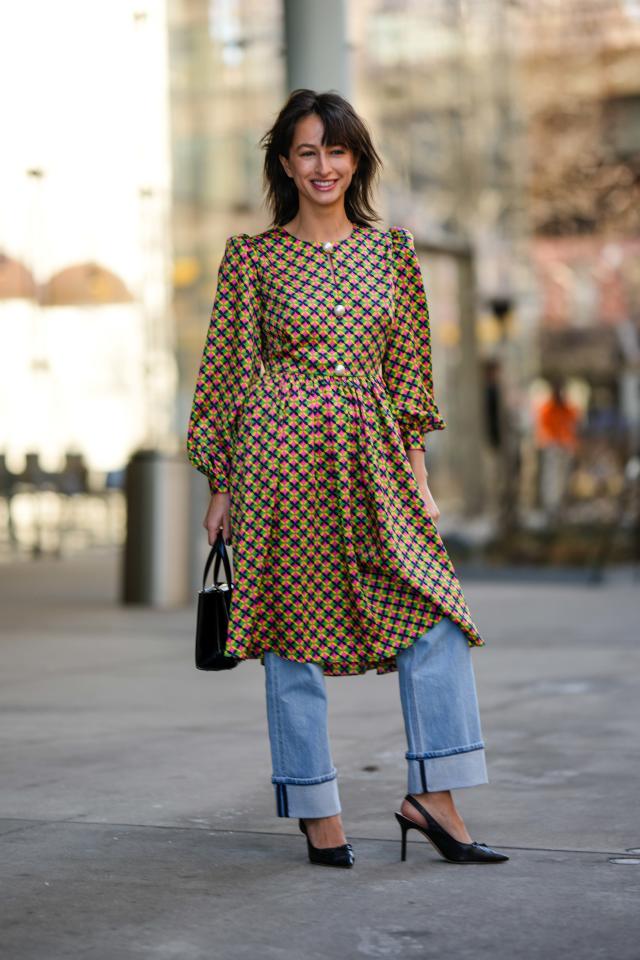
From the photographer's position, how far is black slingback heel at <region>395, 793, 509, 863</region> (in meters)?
4.14

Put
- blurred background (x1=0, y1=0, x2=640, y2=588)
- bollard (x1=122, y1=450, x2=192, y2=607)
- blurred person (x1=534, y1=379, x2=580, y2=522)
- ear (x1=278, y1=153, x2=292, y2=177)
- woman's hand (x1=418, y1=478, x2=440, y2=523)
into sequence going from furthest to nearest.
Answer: blurred person (x1=534, y1=379, x2=580, y2=522) < blurred background (x1=0, y1=0, x2=640, y2=588) < bollard (x1=122, y1=450, x2=192, y2=607) < ear (x1=278, y1=153, x2=292, y2=177) < woman's hand (x1=418, y1=478, x2=440, y2=523)

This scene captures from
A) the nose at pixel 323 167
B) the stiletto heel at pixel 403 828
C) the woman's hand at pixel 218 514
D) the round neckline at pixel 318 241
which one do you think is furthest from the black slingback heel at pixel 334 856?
the nose at pixel 323 167

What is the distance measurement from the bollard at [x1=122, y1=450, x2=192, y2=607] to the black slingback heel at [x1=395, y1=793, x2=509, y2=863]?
22.8 ft

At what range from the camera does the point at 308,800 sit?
4.13m

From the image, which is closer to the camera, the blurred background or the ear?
the ear

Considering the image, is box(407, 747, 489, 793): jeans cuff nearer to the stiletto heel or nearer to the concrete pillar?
the stiletto heel

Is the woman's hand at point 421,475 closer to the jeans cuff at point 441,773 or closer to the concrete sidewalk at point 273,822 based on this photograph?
the jeans cuff at point 441,773

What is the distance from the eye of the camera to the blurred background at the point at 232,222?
14391 millimetres

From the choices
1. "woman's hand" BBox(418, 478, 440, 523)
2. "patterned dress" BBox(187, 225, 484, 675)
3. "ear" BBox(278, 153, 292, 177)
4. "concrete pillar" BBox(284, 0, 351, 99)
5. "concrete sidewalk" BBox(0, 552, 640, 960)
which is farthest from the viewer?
"concrete pillar" BBox(284, 0, 351, 99)

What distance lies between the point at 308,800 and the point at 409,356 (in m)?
1.05

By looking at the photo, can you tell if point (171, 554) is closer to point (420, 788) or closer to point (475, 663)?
point (475, 663)

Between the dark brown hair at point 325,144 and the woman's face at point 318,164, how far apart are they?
0.06 feet

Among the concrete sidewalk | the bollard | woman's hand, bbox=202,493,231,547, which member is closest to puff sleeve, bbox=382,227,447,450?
woman's hand, bbox=202,493,231,547

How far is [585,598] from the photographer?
11.7 m
